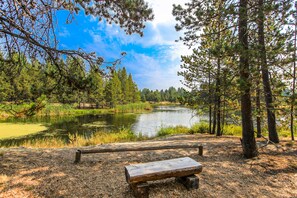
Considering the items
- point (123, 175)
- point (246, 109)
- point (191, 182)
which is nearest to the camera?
point (191, 182)

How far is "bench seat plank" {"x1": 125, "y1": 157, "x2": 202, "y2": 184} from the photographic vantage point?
2447 mm

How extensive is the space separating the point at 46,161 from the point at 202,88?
652 cm

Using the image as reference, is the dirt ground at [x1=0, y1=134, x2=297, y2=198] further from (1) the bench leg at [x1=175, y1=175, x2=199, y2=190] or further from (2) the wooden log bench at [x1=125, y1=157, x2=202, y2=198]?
(2) the wooden log bench at [x1=125, y1=157, x2=202, y2=198]

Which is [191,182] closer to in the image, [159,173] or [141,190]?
[159,173]

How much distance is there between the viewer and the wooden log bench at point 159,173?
2424mm

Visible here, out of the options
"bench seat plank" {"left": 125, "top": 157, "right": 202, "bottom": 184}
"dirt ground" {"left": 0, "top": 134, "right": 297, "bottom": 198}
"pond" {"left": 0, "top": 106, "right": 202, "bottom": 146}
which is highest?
"bench seat plank" {"left": 125, "top": 157, "right": 202, "bottom": 184}

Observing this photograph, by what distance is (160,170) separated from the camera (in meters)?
2.60

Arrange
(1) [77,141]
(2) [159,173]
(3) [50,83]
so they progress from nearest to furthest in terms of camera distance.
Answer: (2) [159,173], (3) [50,83], (1) [77,141]

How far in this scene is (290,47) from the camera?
3.28 m

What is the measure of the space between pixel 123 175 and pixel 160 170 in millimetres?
1036

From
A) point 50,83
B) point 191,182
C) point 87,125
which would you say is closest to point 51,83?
point 50,83

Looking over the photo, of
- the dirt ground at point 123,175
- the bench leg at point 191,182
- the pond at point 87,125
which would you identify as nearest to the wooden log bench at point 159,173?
the bench leg at point 191,182

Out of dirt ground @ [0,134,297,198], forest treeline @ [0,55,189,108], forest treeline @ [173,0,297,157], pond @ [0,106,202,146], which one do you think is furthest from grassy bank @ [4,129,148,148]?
forest treeline @ [173,0,297,157]

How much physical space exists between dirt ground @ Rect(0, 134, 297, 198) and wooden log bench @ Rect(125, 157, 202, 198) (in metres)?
0.18
